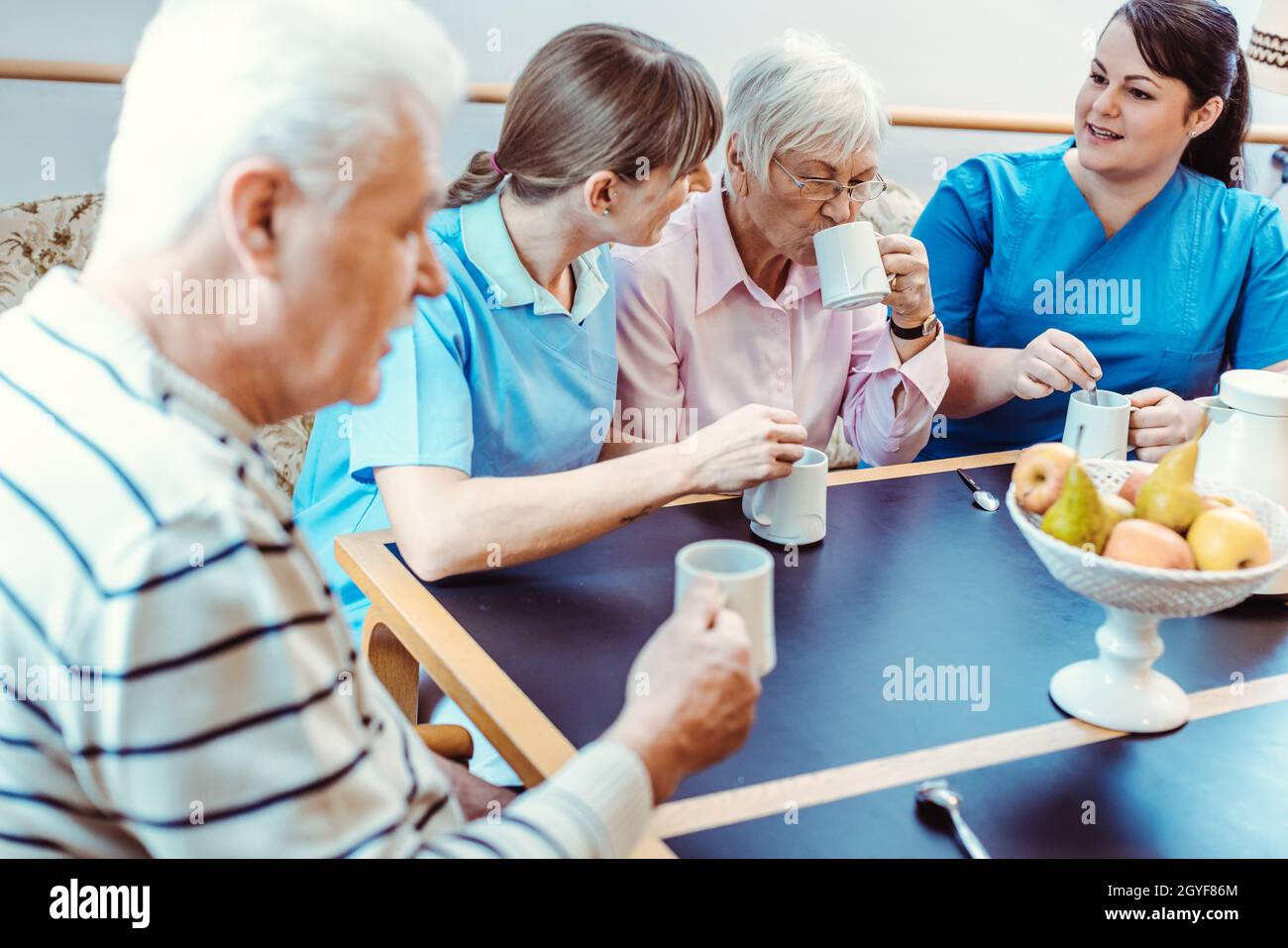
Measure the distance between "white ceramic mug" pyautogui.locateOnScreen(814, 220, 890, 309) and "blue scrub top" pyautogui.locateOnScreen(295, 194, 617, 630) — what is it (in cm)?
30

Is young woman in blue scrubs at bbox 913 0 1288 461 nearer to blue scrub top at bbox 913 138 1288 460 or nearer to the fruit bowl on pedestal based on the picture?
blue scrub top at bbox 913 138 1288 460

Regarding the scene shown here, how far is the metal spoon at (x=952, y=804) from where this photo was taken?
0.86 metres

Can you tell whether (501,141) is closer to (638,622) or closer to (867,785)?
(638,622)

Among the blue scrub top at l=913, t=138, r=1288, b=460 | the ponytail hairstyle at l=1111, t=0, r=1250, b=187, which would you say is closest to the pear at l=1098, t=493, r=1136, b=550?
the blue scrub top at l=913, t=138, r=1288, b=460

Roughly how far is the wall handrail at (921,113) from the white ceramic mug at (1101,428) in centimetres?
116

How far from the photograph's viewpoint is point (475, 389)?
1429 millimetres

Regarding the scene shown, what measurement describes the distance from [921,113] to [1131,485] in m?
2.08

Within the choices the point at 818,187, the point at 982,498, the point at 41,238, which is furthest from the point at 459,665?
the point at 41,238

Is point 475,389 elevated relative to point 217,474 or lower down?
lower down

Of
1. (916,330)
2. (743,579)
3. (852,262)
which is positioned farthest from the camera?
(916,330)

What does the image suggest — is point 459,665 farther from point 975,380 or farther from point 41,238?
point 41,238

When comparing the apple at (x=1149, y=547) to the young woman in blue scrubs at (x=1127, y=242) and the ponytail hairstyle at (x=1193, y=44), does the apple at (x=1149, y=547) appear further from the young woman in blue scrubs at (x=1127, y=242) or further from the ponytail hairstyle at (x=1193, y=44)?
the ponytail hairstyle at (x=1193, y=44)

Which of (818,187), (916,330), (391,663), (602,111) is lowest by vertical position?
(391,663)

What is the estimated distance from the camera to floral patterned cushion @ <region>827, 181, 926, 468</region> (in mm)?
2457
